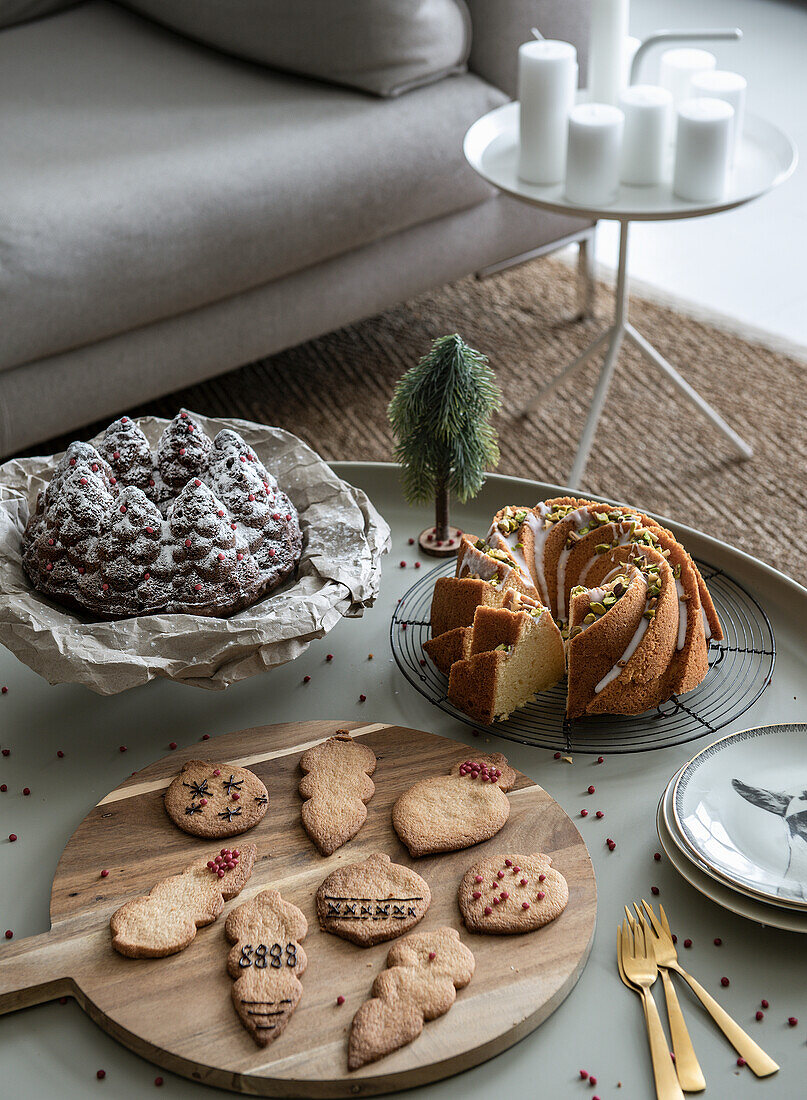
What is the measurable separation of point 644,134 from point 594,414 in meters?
0.52

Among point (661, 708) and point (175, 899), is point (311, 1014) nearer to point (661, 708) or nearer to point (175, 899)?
point (175, 899)

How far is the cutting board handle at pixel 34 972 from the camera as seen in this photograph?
85 cm

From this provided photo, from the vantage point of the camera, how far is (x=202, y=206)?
1896 mm

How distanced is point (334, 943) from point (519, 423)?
1.55 m

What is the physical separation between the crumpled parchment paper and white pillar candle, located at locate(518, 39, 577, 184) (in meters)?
0.91

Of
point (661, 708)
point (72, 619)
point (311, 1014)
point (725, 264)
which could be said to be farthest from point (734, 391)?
point (311, 1014)

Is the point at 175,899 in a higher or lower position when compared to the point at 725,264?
higher

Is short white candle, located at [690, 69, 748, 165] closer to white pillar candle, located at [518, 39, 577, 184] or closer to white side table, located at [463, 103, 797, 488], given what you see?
white side table, located at [463, 103, 797, 488]

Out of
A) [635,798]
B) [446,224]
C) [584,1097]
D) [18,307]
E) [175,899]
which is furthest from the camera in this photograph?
[446,224]

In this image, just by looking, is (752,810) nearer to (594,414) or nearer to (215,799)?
(215,799)

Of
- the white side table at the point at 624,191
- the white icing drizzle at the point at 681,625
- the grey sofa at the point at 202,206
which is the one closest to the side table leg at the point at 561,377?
the white side table at the point at 624,191

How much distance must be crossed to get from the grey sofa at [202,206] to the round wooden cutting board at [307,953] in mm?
1049

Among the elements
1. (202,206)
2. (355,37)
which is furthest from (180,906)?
(355,37)

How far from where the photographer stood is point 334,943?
88 cm
